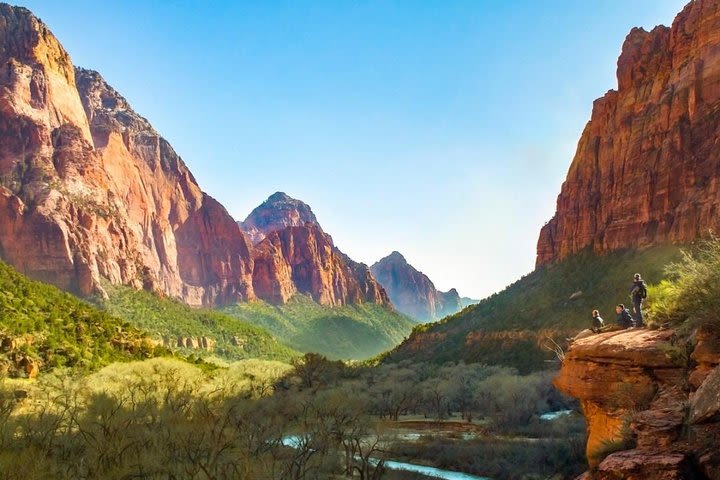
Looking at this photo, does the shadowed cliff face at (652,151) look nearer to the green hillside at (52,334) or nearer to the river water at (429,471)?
the river water at (429,471)

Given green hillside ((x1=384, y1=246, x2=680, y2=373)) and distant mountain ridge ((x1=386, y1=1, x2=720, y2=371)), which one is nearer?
green hillside ((x1=384, y1=246, x2=680, y2=373))

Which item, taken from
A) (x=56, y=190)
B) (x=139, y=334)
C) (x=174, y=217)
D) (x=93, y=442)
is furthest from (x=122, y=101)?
(x=93, y=442)

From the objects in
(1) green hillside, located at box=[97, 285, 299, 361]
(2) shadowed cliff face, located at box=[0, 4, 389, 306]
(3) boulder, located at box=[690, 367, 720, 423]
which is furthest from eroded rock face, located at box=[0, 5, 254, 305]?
(3) boulder, located at box=[690, 367, 720, 423]

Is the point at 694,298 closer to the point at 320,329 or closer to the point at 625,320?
the point at 625,320

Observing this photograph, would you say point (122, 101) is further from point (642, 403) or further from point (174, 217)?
point (642, 403)

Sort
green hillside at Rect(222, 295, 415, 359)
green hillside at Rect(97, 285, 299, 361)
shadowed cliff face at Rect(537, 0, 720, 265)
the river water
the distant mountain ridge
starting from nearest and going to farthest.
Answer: the river water, the distant mountain ridge, shadowed cliff face at Rect(537, 0, 720, 265), green hillside at Rect(97, 285, 299, 361), green hillside at Rect(222, 295, 415, 359)

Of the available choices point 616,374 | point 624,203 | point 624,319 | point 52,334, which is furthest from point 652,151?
point 52,334

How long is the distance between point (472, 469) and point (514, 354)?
99.8 feet

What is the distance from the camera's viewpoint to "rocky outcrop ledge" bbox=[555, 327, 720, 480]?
7973 millimetres

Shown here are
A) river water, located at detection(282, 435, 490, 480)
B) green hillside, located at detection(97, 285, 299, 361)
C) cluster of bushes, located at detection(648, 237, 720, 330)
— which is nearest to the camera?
cluster of bushes, located at detection(648, 237, 720, 330)

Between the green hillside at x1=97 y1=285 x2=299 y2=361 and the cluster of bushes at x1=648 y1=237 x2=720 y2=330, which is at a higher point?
the green hillside at x1=97 y1=285 x2=299 y2=361

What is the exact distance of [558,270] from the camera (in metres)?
75.6

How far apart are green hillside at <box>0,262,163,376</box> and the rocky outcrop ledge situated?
37.1 m

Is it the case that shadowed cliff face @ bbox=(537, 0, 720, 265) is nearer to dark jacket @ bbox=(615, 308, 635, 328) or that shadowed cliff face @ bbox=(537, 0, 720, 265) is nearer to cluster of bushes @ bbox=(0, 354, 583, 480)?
cluster of bushes @ bbox=(0, 354, 583, 480)
